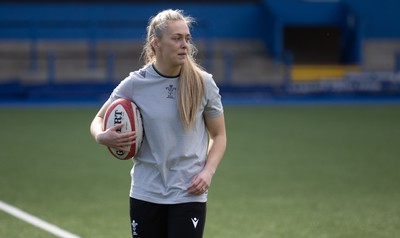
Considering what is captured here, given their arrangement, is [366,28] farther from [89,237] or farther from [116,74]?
[89,237]

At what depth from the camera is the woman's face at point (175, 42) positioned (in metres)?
4.66

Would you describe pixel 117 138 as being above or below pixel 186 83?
below

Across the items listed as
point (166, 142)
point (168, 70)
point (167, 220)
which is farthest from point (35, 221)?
point (168, 70)

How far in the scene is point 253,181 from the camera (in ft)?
36.0

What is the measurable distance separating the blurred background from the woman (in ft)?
70.3

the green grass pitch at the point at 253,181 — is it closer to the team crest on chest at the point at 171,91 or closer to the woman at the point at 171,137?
the woman at the point at 171,137

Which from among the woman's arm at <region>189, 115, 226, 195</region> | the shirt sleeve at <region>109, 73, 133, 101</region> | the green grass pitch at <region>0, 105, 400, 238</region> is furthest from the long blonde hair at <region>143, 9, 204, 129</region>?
the green grass pitch at <region>0, 105, 400, 238</region>

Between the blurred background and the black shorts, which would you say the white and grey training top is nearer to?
the black shorts

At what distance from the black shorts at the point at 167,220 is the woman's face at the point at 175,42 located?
802 mm

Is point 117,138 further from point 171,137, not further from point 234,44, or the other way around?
point 234,44

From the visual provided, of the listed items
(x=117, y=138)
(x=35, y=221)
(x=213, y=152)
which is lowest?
(x=35, y=221)

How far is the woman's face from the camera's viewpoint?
4.66 metres

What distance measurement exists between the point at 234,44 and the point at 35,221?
24.9m

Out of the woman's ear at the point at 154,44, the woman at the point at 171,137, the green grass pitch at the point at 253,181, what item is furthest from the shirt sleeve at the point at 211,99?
the green grass pitch at the point at 253,181
